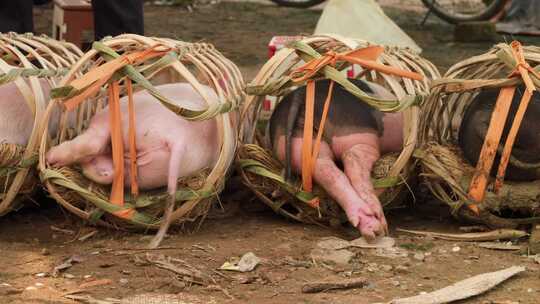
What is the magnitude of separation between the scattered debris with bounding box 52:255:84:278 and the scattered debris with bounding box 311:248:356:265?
2.33 ft

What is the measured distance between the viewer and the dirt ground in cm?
288

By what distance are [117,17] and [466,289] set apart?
103 inches

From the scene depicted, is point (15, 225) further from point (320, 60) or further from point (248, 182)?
point (320, 60)

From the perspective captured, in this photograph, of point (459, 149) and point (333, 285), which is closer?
point (333, 285)

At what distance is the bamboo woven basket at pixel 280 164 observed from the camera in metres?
3.46

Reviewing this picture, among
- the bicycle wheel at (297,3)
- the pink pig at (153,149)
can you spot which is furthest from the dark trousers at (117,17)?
the bicycle wheel at (297,3)

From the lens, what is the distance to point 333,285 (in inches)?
114

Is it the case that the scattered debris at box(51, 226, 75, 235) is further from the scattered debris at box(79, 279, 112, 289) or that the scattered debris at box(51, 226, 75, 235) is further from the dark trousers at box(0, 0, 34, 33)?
the dark trousers at box(0, 0, 34, 33)

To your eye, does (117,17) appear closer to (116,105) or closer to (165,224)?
(116,105)

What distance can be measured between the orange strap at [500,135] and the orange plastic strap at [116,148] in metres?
1.12

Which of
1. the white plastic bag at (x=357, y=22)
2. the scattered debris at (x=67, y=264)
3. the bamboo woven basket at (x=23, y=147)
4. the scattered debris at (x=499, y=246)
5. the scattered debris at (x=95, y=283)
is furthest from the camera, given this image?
the white plastic bag at (x=357, y=22)

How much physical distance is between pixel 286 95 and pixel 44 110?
85cm

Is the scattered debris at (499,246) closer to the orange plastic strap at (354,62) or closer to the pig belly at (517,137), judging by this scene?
the pig belly at (517,137)

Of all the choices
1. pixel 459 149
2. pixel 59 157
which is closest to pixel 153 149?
pixel 59 157
